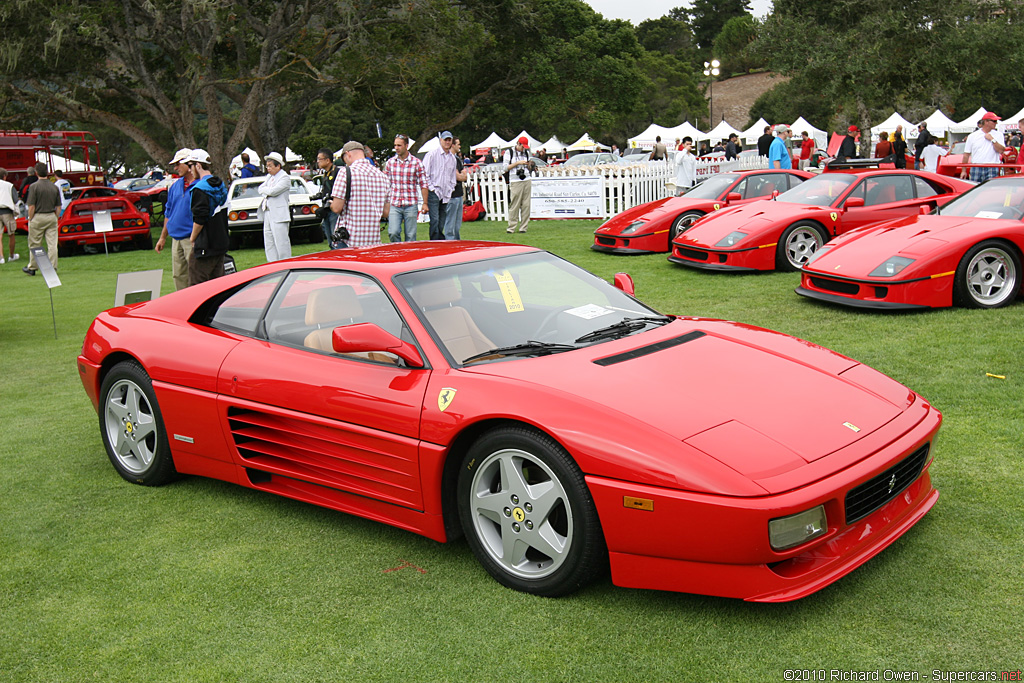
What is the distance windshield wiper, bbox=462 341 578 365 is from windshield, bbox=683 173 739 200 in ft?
32.1

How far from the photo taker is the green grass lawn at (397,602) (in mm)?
2754

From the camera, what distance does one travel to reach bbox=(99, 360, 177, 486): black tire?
4.52m

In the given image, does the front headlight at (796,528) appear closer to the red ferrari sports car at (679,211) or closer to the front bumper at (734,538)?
the front bumper at (734,538)

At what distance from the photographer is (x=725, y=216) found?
11.1 meters

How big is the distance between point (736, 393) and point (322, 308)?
6.65 feet

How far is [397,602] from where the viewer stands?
3.24 m

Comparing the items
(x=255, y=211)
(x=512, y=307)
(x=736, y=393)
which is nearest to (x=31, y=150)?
(x=255, y=211)

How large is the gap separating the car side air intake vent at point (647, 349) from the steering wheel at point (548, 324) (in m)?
0.38

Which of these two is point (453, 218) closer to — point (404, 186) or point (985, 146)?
point (404, 186)

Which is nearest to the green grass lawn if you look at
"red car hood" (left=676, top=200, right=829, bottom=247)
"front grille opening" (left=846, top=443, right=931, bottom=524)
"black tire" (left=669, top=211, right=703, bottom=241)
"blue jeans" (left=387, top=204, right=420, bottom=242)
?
"front grille opening" (left=846, top=443, right=931, bottom=524)

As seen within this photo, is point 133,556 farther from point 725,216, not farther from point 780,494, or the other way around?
point 725,216

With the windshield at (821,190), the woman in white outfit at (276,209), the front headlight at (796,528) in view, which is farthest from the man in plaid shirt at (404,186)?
the front headlight at (796,528)

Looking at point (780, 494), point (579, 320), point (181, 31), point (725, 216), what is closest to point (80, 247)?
point (181, 31)

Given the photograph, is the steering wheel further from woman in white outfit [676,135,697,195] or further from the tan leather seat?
woman in white outfit [676,135,697,195]
